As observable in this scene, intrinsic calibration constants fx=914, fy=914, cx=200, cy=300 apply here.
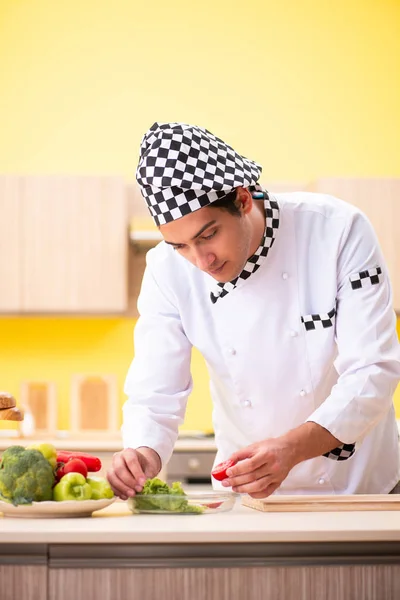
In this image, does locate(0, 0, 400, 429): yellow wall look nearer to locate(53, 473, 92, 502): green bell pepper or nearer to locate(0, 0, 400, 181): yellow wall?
locate(0, 0, 400, 181): yellow wall

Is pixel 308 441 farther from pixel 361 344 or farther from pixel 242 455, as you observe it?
pixel 361 344

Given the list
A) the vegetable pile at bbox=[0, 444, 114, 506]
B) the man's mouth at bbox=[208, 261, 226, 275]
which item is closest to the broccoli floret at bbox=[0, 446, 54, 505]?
the vegetable pile at bbox=[0, 444, 114, 506]

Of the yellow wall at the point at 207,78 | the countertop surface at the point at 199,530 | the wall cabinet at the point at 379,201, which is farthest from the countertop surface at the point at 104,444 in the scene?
the countertop surface at the point at 199,530

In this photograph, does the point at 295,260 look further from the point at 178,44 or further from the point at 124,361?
the point at 178,44

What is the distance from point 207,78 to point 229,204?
3.00 metres

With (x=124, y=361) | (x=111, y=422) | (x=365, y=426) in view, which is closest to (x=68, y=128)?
(x=124, y=361)

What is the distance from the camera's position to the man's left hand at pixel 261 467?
180cm

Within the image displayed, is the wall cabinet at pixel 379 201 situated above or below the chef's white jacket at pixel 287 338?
above

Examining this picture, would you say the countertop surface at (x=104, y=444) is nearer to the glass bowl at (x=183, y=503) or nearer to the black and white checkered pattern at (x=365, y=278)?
the black and white checkered pattern at (x=365, y=278)

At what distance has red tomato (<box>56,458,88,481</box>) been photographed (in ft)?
5.93

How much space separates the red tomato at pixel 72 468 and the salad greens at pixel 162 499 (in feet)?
0.39

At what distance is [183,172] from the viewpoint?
1906mm

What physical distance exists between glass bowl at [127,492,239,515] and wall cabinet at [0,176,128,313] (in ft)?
8.50

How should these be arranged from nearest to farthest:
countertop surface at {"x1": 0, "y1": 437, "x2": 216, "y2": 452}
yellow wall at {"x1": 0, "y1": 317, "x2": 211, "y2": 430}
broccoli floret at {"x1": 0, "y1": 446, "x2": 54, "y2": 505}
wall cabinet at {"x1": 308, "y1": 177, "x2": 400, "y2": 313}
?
broccoli floret at {"x1": 0, "y1": 446, "x2": 54, "y2": 505} → countertop surface at {"x1": 0, "y1": 437, "x2": 216, "y2": 452} → wall cabinet at {"x1": 308, "y1": 177, "x2": 400, "y2": 313} → yellow wall at {"x1": 0, "y1": 317, "x2": 211, "y2": 430}
